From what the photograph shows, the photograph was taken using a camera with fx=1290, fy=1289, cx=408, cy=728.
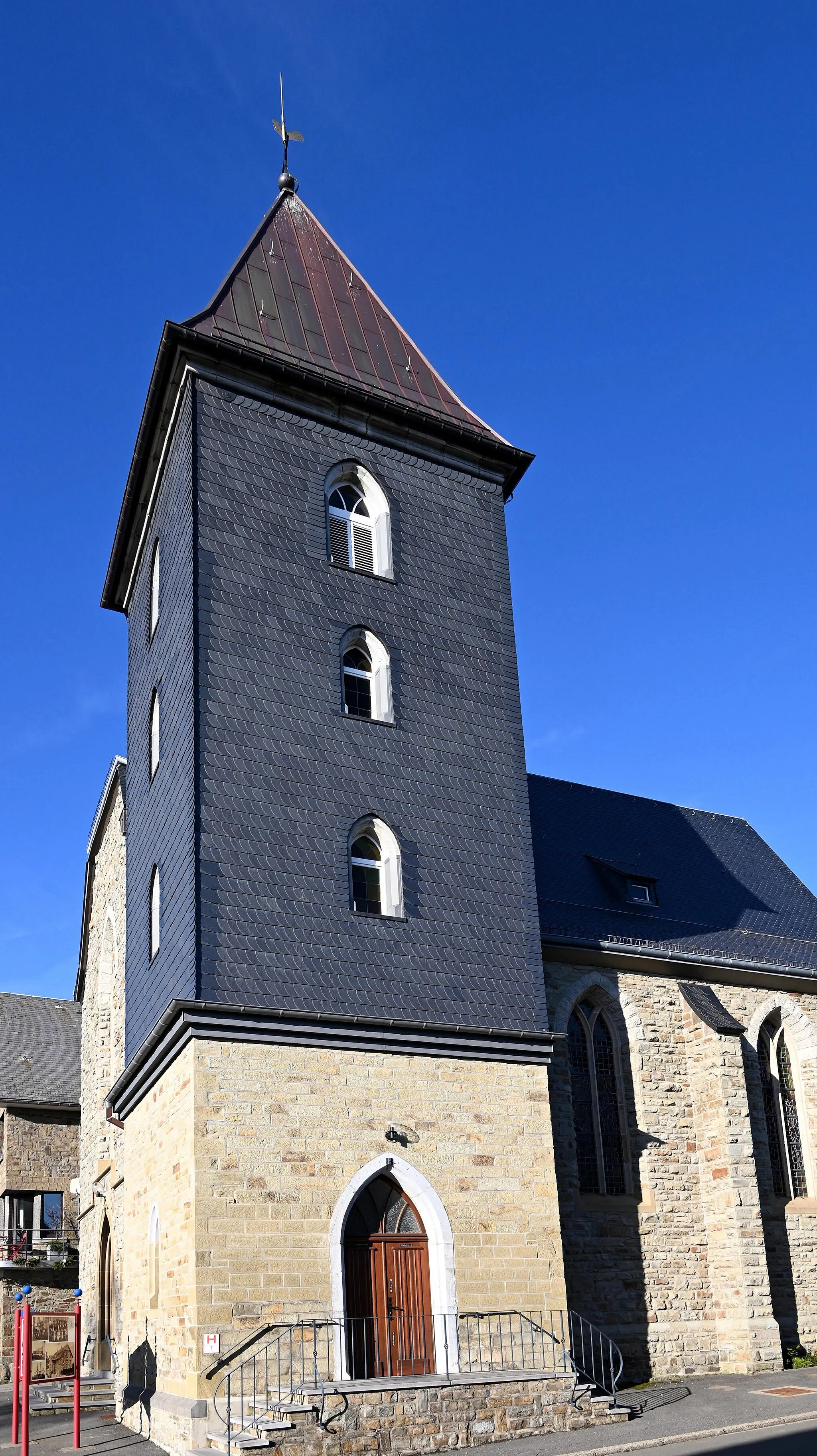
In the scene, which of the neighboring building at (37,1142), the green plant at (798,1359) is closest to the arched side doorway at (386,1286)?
the green plant at (798,1359)

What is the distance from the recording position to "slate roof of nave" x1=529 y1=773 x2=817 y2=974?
2053cm

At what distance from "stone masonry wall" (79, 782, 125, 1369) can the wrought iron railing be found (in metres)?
6.45

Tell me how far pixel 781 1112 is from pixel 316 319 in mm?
14466

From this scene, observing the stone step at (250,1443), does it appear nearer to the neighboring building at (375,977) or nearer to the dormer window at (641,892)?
the neighboring building at (375,977)

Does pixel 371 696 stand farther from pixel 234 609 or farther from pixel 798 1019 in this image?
pixel 798 1019

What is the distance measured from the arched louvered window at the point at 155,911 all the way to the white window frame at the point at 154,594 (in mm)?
3607

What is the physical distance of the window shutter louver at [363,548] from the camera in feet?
58.3

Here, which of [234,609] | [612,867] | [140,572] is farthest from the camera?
[612,867]

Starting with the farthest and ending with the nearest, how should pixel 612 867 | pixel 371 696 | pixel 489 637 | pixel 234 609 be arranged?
pixel 612 867, pixel 489 637, pixel 371 696, pixel 234 609

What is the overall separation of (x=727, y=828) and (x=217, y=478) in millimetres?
14607

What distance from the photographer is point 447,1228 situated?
47.4 feet

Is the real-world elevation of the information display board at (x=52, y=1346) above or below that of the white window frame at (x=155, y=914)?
below

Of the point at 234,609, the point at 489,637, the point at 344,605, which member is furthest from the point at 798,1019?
the point at 234,609

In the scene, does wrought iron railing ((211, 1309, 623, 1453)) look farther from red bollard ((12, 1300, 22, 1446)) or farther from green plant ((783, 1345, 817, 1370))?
red bollard ((12, 1300, 22, 1446))
